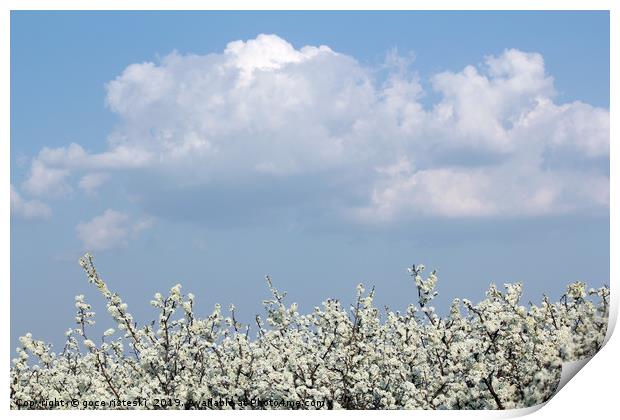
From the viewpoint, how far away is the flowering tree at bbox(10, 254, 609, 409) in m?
3.30

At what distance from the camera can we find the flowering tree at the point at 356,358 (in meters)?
3.30

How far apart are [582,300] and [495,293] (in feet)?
1.45

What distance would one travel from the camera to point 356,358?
3355 mm
